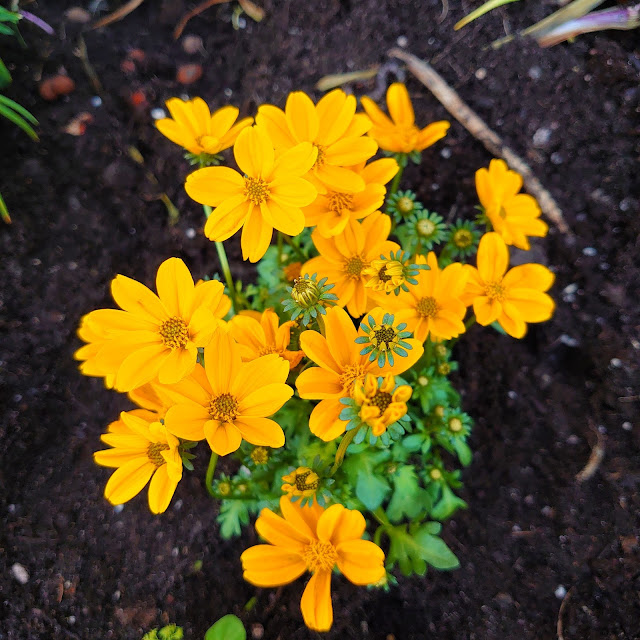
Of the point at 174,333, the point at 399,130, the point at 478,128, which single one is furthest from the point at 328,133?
the point at 478,128

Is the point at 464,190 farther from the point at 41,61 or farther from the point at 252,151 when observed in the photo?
the point at 41,61

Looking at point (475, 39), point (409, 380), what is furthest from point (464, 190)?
point (409, 380)

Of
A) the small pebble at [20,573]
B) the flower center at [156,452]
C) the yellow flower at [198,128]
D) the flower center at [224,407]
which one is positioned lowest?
the small pebble at [20,573]

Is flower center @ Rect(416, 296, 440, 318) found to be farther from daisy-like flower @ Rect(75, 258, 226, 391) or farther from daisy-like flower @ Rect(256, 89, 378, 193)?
daisy-like flower @ Rect(75, 258, 226, 391)

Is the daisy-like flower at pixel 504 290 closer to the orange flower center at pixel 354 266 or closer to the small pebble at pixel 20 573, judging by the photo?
the orange flower center at pixel 354 266

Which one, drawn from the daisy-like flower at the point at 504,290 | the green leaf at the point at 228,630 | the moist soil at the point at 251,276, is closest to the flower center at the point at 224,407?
the daisy-like flower at the point at 504,290

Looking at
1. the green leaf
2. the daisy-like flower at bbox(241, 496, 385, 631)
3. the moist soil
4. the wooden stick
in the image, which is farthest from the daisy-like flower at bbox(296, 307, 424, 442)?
the wooden stick
